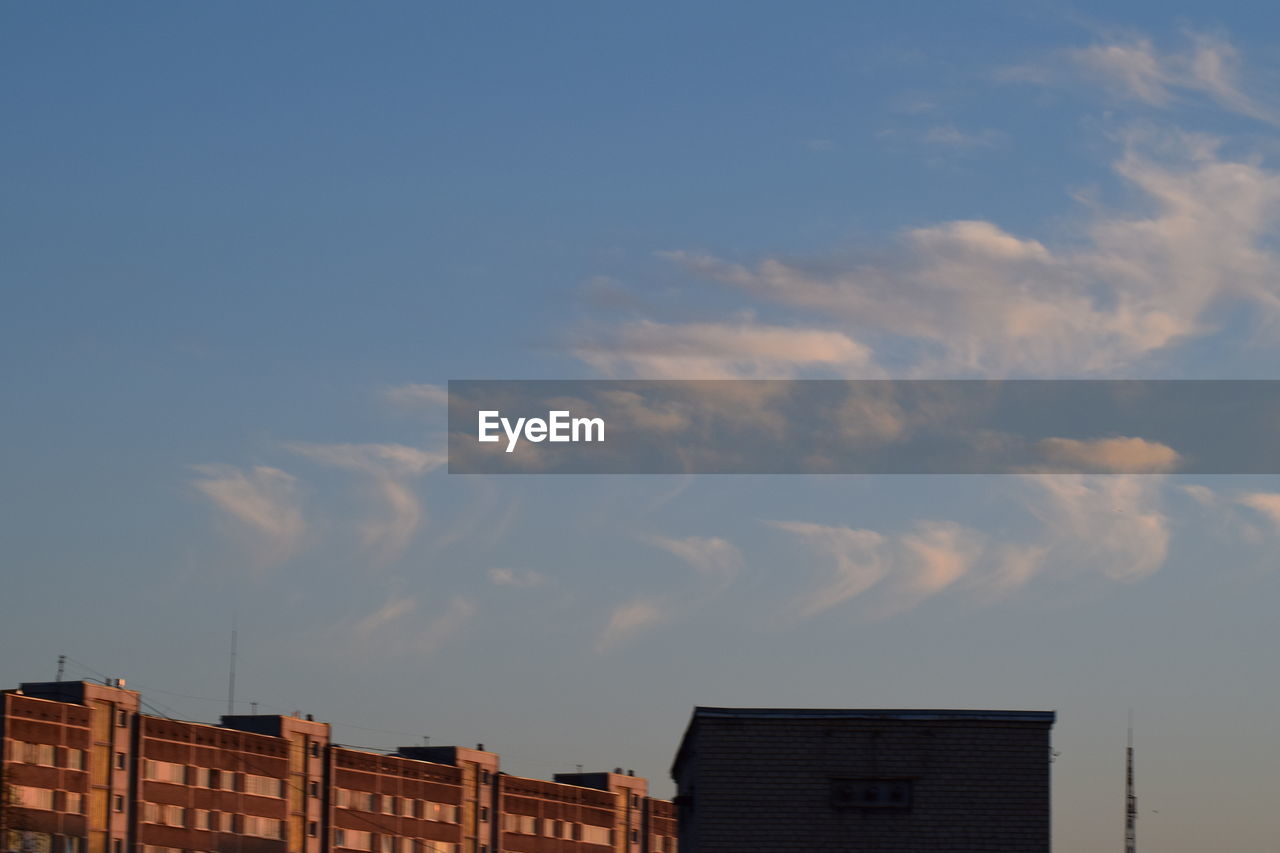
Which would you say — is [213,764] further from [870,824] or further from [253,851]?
[870,824]

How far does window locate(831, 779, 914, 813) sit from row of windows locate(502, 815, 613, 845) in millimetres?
92279

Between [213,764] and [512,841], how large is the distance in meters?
29.6

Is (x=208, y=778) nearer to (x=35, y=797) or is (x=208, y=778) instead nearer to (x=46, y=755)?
(x=46, y=755)

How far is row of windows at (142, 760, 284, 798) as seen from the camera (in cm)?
10494

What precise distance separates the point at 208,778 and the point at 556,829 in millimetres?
35148

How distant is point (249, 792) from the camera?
112 m

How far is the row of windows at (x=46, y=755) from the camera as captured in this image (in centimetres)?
9644

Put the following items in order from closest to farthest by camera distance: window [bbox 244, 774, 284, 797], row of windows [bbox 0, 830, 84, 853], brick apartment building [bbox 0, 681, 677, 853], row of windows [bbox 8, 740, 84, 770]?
row of windows [bbox 0, 830, 84, 853]
row of windows [bbox 8, 740, 84, 770]
brick apartment building [bbox 0, 681, 677, 853]
window [bbox 244, 774, 284, 797]

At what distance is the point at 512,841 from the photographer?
133 m

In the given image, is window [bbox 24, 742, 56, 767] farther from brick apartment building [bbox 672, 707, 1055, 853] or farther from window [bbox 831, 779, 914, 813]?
window [bbox 831, 779, 914, 813]

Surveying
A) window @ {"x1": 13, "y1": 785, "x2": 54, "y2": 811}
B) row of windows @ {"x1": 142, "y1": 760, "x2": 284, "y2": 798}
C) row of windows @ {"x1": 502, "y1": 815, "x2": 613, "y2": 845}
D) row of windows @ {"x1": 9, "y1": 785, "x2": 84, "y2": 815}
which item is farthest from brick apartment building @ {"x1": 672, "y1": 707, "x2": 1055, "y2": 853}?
row of windows @ {"x1": 502, "y1": 815, "x2": 613, "y2": 845}

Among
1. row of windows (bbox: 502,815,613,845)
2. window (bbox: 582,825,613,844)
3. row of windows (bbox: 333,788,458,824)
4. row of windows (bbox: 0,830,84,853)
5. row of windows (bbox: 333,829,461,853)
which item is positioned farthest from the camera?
window (bbox: 582,825,613,844)

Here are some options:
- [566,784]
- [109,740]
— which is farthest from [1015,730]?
[566,784]

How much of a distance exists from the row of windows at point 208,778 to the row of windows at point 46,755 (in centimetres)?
465
